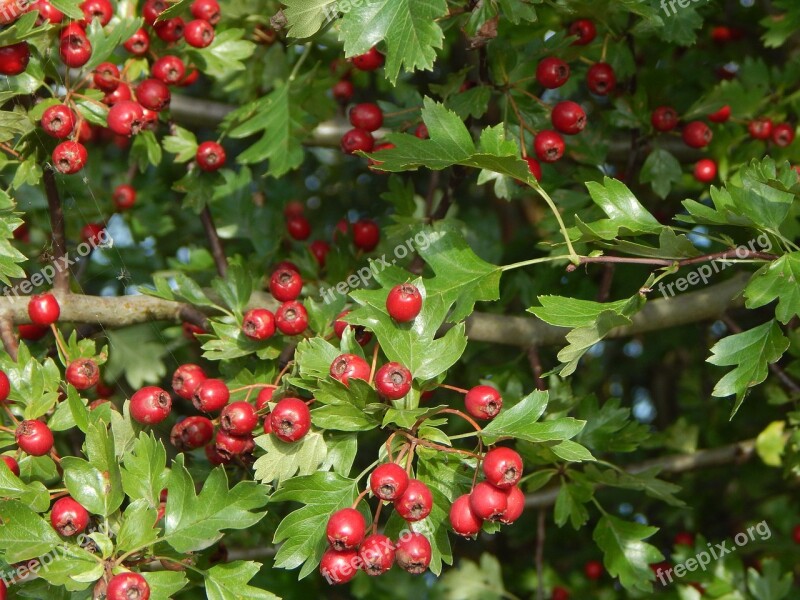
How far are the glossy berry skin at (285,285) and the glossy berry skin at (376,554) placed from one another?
31.4 inches

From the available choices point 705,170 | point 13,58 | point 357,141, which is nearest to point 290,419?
point 357,141

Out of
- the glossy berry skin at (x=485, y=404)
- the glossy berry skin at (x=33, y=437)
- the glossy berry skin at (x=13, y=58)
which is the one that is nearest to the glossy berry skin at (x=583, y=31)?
the glossy berry skin at (x=485, y=404)

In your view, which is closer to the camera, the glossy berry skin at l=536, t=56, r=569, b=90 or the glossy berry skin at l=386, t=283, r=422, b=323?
the glossy berry skin at l=386, t=283, r=422, b=323

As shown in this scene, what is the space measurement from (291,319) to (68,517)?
684 millimetres

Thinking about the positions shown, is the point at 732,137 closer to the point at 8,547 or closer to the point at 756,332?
the point at 756,332

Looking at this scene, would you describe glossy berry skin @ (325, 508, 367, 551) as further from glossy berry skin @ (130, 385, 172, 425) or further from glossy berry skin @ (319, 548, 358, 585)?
glossy berry skin @ (130, 385, 172, 425)

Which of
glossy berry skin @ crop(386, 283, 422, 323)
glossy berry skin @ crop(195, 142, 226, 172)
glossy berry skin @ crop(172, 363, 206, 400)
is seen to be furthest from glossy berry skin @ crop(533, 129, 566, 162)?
glossy berry skin @ crop(172, 363, 206, 400)

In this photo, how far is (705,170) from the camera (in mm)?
2871

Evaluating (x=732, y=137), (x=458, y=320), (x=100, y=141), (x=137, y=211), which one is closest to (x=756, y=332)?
(x=458, y=320)

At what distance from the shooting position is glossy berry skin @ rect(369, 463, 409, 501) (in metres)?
1.75

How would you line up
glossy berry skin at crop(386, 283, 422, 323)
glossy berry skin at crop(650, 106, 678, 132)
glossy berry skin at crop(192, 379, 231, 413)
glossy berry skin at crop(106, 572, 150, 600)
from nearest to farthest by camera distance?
glossy berry skin at crop(106, 572, 150, 600)
glossy berry skin at crop(386, 283, 422, 323)
glossy berry skin at crop(192, 379, 231, 413)
glossy berry skin at crop(650, 106, 678, 132)

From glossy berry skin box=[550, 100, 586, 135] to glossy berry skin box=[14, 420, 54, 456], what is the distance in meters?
1.49

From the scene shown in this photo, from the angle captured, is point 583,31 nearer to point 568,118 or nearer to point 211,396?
point 568,118

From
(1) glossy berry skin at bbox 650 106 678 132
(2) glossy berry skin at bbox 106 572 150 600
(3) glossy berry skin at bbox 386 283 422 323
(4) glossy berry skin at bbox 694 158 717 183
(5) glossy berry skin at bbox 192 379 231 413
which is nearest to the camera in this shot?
(2) glossy berry skin at bbox 106 572 150 600
